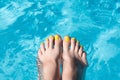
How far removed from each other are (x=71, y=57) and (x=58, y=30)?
676 millimetres

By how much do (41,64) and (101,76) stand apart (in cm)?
66

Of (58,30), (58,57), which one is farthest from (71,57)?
(58,30)

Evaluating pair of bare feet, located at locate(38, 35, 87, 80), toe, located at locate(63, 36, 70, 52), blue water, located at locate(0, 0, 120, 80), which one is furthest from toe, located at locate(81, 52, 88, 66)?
blue water, located at locate(0, 0, 120, 80)

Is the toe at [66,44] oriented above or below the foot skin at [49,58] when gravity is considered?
above

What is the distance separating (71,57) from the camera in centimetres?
375

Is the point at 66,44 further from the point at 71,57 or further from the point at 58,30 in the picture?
the point at 58,30

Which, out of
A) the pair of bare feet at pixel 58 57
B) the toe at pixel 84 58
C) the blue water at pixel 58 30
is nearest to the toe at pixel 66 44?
the pair of bare feet at pixel 58 57

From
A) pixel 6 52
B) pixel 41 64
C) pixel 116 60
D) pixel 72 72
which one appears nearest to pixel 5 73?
pixel 6 52

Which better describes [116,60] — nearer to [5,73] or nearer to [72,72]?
[72,72]

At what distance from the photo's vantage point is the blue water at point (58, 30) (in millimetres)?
4117

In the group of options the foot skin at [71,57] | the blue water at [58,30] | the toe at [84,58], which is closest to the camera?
the foot skin at [71,57]

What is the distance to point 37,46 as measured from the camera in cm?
424

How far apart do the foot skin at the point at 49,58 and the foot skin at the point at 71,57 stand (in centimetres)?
7

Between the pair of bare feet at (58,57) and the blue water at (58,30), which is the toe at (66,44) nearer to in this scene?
the pair of bare feet at (58,57)
